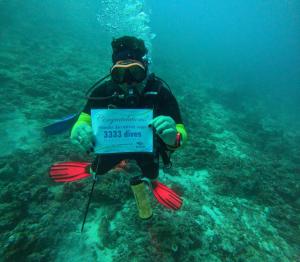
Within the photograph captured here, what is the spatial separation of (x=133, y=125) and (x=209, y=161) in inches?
186

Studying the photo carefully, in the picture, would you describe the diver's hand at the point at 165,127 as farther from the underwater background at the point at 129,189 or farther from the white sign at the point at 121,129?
the underwater background at the point at 129,189

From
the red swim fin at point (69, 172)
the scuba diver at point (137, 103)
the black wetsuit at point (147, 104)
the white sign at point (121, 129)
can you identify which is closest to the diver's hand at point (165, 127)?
the scuba diver at point (137, 103)

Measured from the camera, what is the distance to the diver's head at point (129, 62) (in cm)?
261

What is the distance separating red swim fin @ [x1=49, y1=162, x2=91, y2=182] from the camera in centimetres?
405

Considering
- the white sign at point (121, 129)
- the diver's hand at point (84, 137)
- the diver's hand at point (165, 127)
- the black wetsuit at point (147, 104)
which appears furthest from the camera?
the black wetsuit at point (147, 104)

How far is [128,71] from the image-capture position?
2641mm

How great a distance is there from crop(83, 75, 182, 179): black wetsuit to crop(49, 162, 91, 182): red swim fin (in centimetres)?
71

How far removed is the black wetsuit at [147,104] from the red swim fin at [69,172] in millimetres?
713

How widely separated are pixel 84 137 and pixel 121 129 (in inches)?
16.3

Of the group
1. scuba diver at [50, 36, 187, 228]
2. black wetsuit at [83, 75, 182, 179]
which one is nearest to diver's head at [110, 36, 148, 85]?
scuba diver at [50, 36, 187, 228]

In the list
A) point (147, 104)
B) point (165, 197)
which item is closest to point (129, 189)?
point (165, 197)

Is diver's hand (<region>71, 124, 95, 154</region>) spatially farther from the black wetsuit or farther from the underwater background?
the underwater background

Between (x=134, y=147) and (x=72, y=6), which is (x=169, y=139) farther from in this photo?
(x=72, y=6)

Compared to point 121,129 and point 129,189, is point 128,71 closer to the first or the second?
point 121,129
